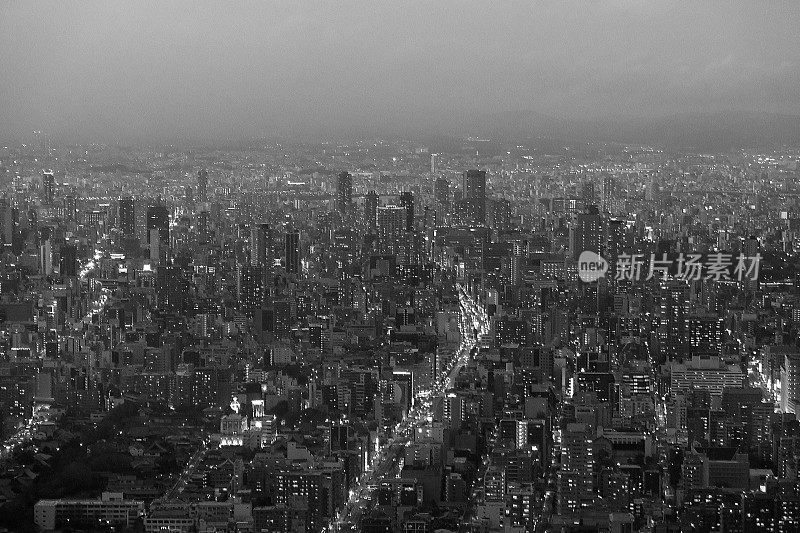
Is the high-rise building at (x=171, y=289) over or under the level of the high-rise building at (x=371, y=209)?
under

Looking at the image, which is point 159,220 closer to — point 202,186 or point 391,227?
point 202,186

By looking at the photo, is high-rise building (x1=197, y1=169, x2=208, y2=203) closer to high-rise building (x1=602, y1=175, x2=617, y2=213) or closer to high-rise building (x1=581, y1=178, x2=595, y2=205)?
high-rise building (x1=581, y1=178, x2=595, y2=205)

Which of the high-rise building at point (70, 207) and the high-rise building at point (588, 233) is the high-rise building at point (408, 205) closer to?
the high-rise building at point (588, 233)

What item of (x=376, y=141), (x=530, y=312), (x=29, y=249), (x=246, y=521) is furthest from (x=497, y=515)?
(x=29, y=249)

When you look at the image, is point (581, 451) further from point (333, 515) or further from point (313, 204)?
point (313, 204)

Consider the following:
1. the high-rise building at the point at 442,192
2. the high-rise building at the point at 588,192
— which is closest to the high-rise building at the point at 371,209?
the high-rise building at the point at 442,192

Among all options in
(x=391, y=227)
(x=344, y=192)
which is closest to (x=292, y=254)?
(x=391, y=227)
